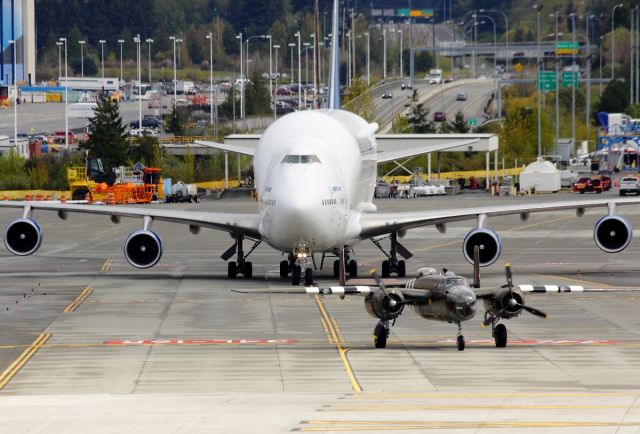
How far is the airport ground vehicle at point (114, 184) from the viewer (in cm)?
12325

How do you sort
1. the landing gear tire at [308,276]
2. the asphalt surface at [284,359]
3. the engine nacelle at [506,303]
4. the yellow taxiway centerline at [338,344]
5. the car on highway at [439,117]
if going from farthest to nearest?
the car on highway at [439,117] < the landing gear tire at [308,276] < the engine nacelle at [506,303] < the yellow taxiway centerline at [338,344] < the asphalt surface at [284,359]

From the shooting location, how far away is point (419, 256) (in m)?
70.0

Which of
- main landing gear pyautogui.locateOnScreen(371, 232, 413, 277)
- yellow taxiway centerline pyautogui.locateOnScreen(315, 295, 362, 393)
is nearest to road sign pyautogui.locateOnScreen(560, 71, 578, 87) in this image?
main landing gear pyautogui.locateOnScreen(371, 232, 413, 277)

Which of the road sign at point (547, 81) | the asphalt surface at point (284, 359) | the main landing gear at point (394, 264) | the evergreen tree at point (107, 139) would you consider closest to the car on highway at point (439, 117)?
→ the road sign at point (547, 81)

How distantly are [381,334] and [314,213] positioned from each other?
39.1 ft

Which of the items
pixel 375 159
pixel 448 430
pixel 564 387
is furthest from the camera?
pixel 375 159

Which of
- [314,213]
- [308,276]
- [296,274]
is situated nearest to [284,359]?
[314,213]

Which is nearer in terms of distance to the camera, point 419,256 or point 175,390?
point 175,390

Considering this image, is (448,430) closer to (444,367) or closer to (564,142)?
(444,367)

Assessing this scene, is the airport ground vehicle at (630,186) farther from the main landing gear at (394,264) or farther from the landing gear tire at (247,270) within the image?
the landing gear tire at (247,270)

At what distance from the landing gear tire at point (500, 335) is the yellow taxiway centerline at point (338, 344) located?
3716mm

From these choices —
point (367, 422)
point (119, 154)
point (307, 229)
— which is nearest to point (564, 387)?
point (367, 422)

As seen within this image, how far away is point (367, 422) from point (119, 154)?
122002 millimetres

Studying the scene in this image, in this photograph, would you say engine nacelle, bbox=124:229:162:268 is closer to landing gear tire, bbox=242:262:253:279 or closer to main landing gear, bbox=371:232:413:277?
landing gear tire, bbox=242:262:253:279
